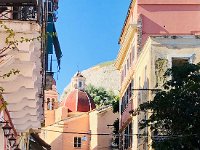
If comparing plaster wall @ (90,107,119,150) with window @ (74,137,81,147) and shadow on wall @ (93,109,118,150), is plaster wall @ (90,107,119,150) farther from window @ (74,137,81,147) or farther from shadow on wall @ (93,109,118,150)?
window @ (74,137,81,147)

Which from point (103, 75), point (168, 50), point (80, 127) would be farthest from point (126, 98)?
point (103, 75)

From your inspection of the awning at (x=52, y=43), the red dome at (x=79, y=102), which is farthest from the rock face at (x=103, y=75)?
the awning at (x=52, y=43)

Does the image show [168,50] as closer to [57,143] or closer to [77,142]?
[57,143]

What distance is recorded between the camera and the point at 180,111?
21.5 m

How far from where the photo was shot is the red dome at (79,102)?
245ft

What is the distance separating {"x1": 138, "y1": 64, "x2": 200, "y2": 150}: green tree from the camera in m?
21.2

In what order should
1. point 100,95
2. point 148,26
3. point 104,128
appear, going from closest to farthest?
point 148,26 < point 104,128 < point 100,95

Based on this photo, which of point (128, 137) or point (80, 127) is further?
point (80, 127)

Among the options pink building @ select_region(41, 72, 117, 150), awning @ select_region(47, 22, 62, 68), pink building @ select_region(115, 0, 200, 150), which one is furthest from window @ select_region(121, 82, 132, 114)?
pink building @ select_region(41, 72, 117, 150)

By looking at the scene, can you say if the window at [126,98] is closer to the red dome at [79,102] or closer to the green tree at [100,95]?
the red dome at [79,102]

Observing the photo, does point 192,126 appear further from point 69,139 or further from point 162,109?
point 69,139

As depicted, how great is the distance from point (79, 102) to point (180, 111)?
54.0 metres

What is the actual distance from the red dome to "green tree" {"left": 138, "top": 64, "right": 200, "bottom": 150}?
5254 cm

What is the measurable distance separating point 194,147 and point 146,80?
8.71 meters
